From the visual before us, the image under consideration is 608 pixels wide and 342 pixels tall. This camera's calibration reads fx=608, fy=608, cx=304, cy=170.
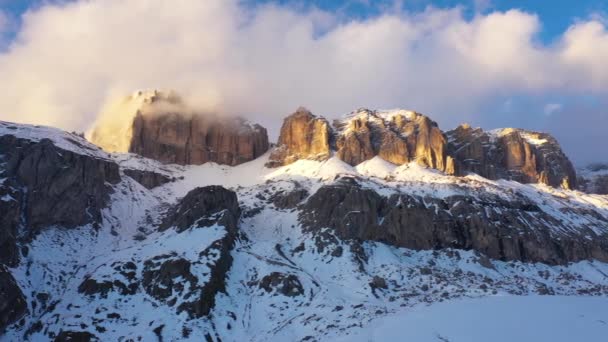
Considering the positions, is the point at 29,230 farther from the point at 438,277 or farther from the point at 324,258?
the point at 438,277

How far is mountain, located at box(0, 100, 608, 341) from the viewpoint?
100312 millimetres

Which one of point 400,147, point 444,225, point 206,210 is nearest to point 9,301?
point 206,210

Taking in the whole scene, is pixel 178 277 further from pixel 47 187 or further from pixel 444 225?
pixel 444 225

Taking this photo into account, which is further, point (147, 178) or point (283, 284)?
point (147, 178)

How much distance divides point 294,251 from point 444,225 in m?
37.8

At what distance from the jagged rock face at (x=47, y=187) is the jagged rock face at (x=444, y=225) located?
51.5 meters

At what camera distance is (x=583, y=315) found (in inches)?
2960

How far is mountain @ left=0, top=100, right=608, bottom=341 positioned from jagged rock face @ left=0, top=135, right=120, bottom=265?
386 mm

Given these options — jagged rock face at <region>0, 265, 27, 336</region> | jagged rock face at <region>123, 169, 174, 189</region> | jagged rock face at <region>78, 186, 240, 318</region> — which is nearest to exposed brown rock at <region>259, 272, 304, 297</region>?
jagged rock face at <region>78, 186, 240, 318</region>

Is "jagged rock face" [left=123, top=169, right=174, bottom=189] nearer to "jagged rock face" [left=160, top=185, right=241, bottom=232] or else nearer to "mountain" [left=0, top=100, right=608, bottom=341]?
"mountain" [left=0, top=100, right=608, bottom=341]

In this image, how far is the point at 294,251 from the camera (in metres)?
138

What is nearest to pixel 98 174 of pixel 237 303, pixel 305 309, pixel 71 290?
pixel 71 290

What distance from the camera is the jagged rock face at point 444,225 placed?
5689 inches

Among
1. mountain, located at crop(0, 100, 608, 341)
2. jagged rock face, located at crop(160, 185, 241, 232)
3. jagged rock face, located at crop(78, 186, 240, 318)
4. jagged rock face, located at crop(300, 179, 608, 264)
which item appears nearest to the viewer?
mountain, located at crop(0, 100, 608, 341)
